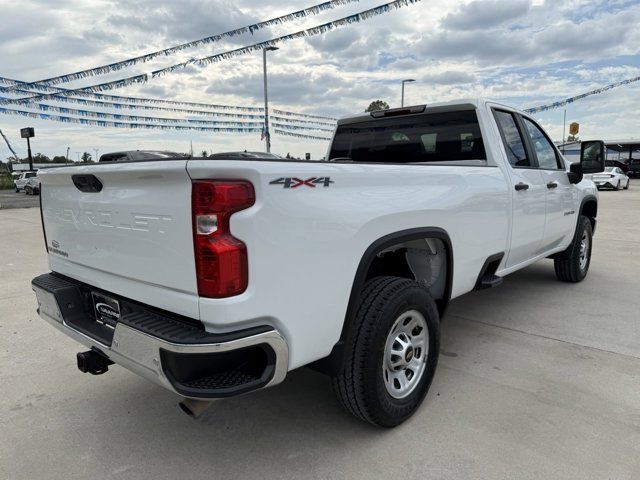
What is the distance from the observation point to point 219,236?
6.05 ft

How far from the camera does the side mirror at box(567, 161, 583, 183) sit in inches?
190

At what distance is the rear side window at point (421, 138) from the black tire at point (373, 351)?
1.60 m

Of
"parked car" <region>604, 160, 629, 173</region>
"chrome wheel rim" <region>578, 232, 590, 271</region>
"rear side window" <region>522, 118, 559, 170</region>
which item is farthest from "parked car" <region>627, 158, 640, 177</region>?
"rear side window" <region>522, 118, 559, 170</region>

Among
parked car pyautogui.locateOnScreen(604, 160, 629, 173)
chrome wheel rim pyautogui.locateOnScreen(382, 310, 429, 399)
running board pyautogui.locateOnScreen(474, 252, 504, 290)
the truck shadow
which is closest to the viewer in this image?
the truck shadow

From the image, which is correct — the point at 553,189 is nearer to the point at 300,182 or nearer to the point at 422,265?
the point at 422,265

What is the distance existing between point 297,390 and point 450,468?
1150 mm

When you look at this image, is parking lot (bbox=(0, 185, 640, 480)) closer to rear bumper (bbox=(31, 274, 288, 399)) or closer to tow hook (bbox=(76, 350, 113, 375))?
tow hook (bbox=(76, 350, 113, 375))

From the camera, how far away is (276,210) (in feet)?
6.26

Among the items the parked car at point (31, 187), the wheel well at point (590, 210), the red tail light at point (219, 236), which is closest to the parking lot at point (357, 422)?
the red tail light at point (219, 236)

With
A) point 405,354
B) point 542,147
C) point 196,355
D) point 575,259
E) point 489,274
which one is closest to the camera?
point 196,355

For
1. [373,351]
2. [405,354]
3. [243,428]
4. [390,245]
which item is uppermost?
[390,245]

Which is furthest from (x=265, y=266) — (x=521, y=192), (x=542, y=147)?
(x=542, y=147)

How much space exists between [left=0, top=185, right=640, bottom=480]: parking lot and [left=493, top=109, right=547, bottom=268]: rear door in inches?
29.3

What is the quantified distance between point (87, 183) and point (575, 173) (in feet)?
14.8
